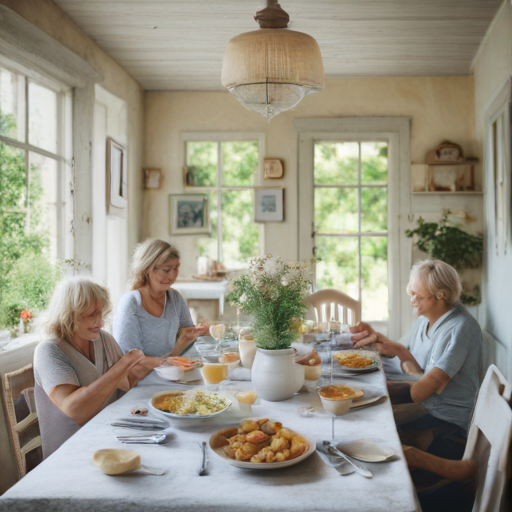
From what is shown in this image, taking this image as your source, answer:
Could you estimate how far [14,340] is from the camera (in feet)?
9.64

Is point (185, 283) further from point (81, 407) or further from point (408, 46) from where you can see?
point (81, 407)

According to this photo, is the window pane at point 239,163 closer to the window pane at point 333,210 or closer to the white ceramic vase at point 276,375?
the window pane at point 333,210

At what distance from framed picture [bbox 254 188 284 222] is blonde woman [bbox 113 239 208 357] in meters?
2.27

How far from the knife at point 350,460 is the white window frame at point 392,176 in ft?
12.3

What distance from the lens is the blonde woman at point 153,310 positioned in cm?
266

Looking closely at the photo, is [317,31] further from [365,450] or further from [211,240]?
[365,450]

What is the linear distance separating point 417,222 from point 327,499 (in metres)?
4.04

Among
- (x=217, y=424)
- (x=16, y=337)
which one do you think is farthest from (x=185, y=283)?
(x=217, y=424)

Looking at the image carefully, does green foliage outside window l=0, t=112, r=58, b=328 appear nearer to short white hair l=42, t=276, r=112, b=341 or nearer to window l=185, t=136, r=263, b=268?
short white hair l=42, t=276, r=112, b=341

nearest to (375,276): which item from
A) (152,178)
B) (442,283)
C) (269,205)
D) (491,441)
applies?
(269,205)

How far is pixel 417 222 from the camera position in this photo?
4875mm

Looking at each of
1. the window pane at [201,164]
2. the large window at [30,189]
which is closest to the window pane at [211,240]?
the window pane at [201,164]

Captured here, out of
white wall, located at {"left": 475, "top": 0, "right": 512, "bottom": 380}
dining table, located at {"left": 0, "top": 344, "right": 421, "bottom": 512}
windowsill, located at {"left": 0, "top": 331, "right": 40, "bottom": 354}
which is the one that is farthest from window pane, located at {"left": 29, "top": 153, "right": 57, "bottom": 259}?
white wall, located at {"left": 475, "top": 0, "right": 512, "bottom": 380}

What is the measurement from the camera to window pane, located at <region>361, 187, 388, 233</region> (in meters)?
5.05
